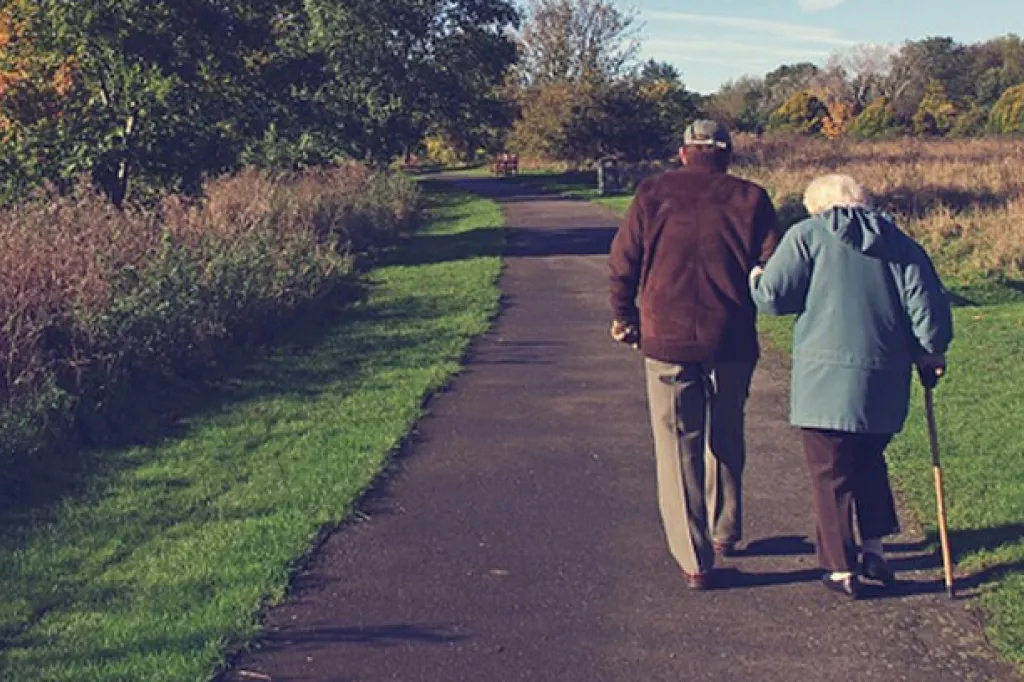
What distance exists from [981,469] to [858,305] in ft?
8.59

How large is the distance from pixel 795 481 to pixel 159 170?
44.8 feet

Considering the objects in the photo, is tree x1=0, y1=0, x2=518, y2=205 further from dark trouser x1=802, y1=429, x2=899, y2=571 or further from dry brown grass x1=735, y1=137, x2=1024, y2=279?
dark trouser x1=802, y1=429, x2=899, y2=571

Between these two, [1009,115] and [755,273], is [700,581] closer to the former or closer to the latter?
[755,273]

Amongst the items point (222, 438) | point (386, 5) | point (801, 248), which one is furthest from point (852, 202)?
point (386, 5)

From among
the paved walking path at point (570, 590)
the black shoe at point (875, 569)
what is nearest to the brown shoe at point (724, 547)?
the paved walking path at point (570, 590)

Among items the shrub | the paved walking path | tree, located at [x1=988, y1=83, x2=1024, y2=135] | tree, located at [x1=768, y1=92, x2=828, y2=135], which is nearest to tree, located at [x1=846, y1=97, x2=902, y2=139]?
tree, located at [x1=988, y1=83, x2=1024, y2=135]

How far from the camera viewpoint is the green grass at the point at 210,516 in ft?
16.9

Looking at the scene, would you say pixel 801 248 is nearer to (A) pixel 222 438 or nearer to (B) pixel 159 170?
(A) pixel 222 438

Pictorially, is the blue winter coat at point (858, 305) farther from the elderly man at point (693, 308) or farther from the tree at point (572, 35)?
the tree at point (572, 35)

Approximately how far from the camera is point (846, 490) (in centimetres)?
563

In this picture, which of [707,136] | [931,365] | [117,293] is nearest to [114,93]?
[117,293]

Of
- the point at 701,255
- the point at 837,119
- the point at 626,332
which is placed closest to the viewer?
the point at 701,255

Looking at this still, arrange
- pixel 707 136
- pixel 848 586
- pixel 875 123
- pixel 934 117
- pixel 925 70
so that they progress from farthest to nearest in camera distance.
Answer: pixel 925 70 → pixel 934 117 → pixel 875 123 → pixel 707 136 → pixel 848 586

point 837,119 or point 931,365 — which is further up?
point 837,119
